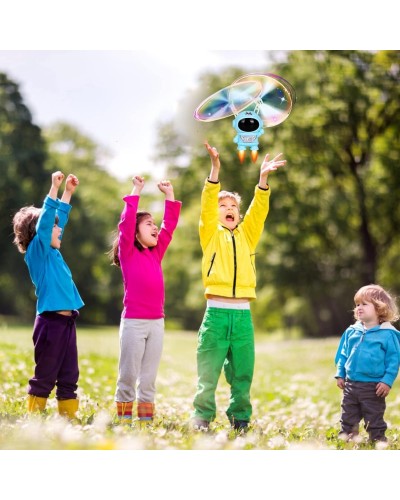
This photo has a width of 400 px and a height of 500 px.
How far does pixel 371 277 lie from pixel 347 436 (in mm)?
14264

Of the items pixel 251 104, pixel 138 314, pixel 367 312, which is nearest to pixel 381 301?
pixel 367 312

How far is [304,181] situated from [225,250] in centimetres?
1554

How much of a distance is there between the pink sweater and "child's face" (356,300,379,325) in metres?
1.52

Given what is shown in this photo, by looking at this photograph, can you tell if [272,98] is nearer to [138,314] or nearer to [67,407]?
[138,314]

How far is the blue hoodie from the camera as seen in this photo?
4.91m

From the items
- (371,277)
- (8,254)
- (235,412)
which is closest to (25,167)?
(8,254)

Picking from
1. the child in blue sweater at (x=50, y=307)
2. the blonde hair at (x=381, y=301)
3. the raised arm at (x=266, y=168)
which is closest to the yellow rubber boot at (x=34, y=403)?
the child in blue sweater at (x=50, y=307)

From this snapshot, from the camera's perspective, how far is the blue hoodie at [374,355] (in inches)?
193

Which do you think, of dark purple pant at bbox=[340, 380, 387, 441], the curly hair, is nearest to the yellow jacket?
dark purple pant at bbox=[340, 380, 387, 441]

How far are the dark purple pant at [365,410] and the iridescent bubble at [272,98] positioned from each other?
2.30 m

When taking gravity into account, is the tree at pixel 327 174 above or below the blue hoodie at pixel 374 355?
above

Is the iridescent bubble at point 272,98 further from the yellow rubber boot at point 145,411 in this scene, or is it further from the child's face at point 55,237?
the yellow rubber boot at point 145,411

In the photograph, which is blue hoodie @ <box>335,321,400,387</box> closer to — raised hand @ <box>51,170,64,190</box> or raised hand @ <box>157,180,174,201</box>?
raised hand @ <box>157,180,174,201</box>

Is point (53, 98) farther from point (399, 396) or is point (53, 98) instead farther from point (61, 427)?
point (61, 427)
